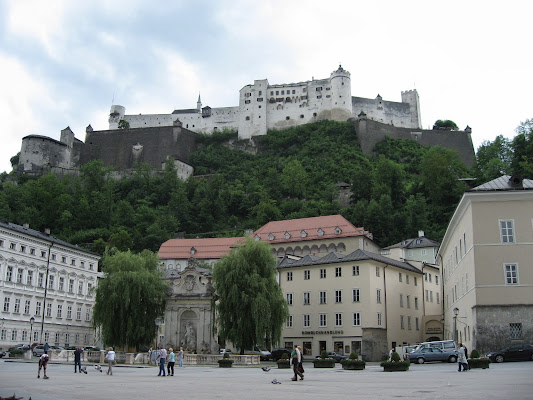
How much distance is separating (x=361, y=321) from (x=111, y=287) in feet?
70.1

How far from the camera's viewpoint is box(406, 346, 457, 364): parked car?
34406mm

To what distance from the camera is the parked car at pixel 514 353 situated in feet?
96.9

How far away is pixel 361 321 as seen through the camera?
163ft

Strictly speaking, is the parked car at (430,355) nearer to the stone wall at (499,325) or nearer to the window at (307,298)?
the stone wall at (499,325)

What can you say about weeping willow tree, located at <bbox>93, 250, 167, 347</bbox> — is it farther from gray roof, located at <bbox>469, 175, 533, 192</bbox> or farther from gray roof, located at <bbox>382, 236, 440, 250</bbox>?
gray roof, located at <bbox>382, 236, 440, 250</bbox>

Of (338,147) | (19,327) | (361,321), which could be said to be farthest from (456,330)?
(338,147)

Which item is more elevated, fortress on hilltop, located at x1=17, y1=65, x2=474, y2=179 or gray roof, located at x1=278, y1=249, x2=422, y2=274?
fortress on hilltop, located at x1=17, y1=65, x2=474, y2=179

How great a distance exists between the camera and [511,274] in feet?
107

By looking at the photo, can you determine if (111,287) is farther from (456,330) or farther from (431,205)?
(431,205)

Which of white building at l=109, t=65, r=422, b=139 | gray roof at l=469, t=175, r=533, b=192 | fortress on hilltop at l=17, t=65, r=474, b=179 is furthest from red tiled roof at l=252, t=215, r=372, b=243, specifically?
white building at l=109, t=65, r=422, b=139

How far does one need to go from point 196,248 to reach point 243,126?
58188 mm

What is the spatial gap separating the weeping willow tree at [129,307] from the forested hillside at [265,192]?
50.6 meters

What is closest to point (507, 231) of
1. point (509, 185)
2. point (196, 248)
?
point (509, 185)

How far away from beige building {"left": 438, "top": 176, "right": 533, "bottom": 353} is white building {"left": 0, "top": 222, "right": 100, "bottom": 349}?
3004cm
